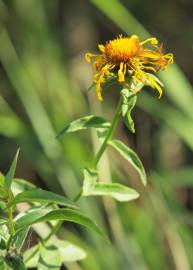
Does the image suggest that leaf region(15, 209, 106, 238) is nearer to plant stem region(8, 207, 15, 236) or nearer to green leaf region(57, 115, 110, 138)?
plant stem region(8, 207, 15, 236)

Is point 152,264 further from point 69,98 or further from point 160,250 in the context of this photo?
point 69,98

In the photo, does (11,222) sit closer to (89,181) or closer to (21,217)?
(21,217)

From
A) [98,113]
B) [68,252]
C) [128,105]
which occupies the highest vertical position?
[98,113]

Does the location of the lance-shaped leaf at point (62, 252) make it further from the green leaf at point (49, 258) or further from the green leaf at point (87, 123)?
the green leaf at point (87, 123)

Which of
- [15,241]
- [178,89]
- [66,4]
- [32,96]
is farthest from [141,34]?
[15,241]

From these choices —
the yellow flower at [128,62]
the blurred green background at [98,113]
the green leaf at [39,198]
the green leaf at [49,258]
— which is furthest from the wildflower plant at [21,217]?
the blurred green background at [98,113]

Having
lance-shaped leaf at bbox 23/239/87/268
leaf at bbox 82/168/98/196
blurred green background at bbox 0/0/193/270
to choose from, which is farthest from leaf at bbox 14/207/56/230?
blurred green background at bbox 0/0/193/270

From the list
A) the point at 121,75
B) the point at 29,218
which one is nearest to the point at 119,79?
the point at 121,75
